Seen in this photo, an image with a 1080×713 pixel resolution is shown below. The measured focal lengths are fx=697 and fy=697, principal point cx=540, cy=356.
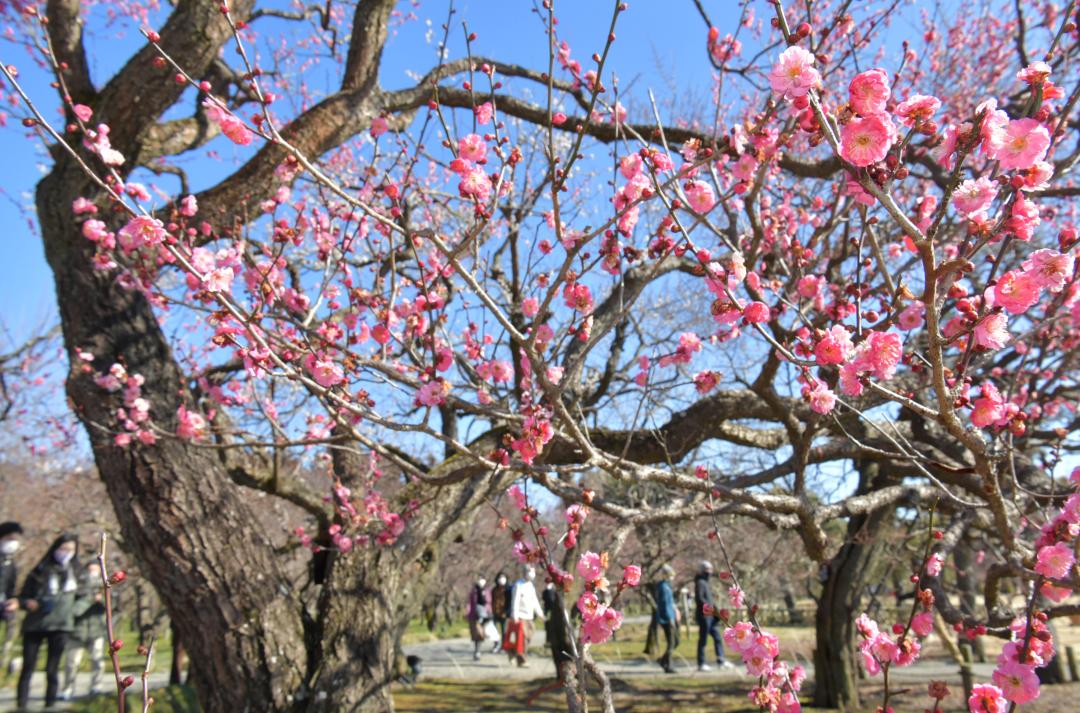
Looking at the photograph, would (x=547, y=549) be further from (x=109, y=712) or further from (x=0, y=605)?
(x=109, y=712)

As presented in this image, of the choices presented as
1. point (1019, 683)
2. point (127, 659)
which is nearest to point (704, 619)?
point (1019, 683)

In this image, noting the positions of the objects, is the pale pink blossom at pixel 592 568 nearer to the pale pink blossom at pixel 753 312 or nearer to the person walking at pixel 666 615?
the pale pink blossom at pixel 753 312

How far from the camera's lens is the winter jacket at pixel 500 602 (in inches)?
543

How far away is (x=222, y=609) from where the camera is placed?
3201mm

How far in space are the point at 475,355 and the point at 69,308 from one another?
219 cm

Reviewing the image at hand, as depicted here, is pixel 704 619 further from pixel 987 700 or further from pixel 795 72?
pixel 795 72

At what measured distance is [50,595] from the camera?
5.50 meters

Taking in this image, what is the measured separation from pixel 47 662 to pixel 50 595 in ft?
1.63

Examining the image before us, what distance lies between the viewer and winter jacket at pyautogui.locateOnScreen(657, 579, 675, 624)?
10016mm

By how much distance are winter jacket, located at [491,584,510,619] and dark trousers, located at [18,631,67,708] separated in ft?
29.4

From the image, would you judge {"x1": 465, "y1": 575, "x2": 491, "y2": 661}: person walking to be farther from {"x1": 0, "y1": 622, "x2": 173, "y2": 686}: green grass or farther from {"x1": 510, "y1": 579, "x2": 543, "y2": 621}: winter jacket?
{"x1": 0, "y1": 622, "x2": 173, "y2": 686}: green grass

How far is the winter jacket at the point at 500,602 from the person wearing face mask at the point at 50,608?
898 cm

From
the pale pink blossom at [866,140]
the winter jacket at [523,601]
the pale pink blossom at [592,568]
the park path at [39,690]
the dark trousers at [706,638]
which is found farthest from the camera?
the winter jacket at [523,601]

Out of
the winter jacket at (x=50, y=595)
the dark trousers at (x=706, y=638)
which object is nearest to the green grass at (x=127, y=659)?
the winter jacket at (x=50, y=595)
